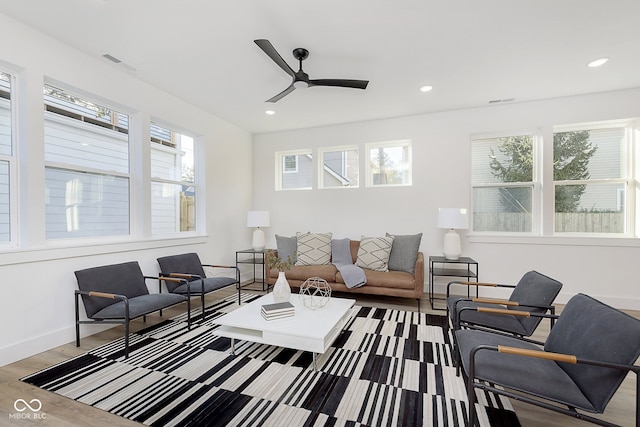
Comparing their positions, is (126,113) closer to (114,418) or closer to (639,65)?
(114,418)

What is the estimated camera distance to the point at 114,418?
5.60 ft

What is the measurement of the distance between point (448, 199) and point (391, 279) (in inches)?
65.9

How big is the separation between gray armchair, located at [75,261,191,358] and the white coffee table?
0.80m

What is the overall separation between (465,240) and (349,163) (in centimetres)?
226

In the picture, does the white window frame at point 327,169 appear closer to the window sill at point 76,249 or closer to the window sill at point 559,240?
the window sill at point 559,240

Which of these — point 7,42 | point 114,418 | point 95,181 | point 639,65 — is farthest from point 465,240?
point 7,42

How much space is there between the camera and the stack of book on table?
8.03ft

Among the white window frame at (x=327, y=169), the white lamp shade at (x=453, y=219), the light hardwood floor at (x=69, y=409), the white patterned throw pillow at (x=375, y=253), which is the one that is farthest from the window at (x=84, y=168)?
the white lamp shade at (x=453, y=219)

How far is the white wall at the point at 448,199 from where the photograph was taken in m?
3.71

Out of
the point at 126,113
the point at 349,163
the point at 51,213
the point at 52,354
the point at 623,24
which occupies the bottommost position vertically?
the point at 52,354

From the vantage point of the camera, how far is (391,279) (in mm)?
3703

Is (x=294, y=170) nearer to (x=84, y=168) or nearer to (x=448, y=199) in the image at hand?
(x=448, y=199)

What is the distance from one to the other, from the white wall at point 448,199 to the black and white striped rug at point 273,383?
7.00 feet

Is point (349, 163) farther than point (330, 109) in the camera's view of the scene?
Yes
